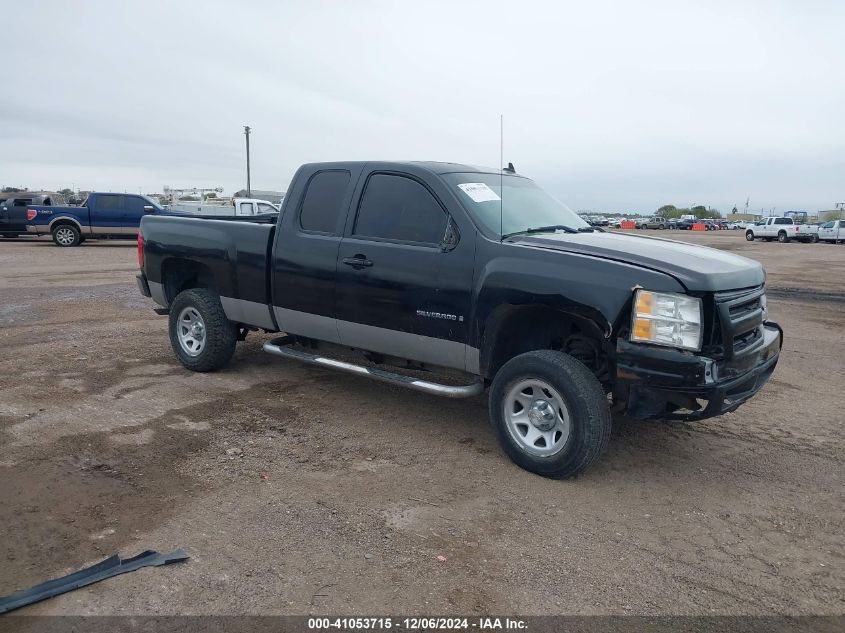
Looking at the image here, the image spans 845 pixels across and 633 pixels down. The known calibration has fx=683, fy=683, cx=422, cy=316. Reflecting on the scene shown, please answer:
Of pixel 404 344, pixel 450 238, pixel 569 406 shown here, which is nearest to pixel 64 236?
pixel 404 344

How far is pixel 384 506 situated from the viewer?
3.88m

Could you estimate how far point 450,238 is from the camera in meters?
4.74

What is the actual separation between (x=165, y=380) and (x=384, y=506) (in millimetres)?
3312

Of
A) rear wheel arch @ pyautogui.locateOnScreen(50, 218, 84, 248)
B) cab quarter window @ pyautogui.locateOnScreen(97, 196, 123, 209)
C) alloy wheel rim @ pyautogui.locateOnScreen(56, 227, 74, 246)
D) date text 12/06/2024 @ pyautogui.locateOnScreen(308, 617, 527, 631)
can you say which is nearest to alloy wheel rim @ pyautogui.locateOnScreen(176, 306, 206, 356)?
date text 12/06/2024 @ pyautogui.locateOnScreen(308, 617, 527, 631)

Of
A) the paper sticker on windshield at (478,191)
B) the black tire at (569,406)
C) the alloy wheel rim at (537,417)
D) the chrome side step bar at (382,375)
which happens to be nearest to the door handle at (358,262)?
the chrome side step bar at (382,375)

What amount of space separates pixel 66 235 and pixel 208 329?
18.4 meters

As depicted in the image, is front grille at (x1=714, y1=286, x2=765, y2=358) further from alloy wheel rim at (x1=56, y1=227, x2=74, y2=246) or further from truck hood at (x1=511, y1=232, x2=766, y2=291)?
alloy wheel rim at (x1=56, y1=227, x2=74, y2=246)

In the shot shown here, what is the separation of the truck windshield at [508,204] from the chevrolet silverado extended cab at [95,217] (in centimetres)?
1850

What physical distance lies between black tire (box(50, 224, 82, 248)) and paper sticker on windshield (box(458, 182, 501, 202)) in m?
20.4

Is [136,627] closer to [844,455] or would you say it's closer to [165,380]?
[165,380]

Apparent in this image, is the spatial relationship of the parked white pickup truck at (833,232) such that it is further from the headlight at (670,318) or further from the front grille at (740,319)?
the headlight at (670,318)

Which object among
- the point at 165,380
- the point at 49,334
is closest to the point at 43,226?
the point at 49,334

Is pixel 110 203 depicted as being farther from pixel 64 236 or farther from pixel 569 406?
pixel 569 406

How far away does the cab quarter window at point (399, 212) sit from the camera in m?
4.92
